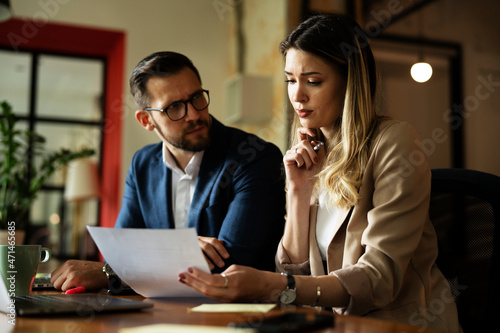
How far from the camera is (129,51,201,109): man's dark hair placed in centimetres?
203

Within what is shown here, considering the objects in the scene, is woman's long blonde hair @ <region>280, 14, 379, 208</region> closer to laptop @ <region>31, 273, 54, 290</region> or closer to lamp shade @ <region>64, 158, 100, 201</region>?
laptop @ <region>31, 273, 54, 290</region>

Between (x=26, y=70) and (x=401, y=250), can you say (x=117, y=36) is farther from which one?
(x=401, y=250)

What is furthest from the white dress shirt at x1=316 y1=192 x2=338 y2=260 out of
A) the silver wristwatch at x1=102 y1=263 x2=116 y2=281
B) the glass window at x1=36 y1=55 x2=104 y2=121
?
the glass window at x1=36 y1=55 x2=104 y2=121

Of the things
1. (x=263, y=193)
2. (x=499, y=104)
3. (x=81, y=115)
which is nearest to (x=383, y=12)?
(x=499, y=104)

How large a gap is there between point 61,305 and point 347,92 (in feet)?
2.88

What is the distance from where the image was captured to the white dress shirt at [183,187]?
1945mm

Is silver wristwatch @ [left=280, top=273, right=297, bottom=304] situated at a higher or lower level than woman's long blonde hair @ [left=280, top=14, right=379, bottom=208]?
lower

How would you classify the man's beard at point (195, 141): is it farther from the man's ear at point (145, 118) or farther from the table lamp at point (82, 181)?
the table lamp at point (82, 181)

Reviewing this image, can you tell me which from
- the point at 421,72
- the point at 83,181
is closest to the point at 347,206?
the point at 421,72

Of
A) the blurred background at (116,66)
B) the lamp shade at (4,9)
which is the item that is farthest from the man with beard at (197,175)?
the blurred background at (116,66)

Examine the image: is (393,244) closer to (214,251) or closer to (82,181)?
(214,251)

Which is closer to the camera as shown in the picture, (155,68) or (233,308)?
(233,308)

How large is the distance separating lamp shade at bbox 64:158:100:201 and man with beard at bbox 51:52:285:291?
2.75m

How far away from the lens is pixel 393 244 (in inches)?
47.1
